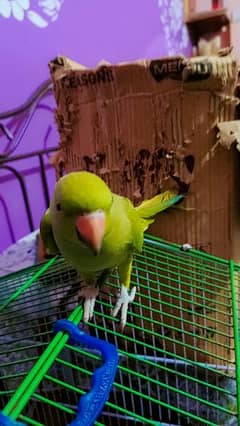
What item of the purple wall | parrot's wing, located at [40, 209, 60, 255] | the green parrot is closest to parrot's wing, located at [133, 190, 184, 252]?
the green parrot

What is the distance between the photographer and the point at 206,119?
0.68 metres

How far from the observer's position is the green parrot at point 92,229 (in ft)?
1.42

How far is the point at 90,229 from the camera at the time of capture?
0.43 metres

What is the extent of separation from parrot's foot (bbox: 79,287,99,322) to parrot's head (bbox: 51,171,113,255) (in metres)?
0.15

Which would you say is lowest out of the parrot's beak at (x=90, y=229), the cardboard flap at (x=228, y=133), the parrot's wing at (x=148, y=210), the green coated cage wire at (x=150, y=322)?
the green coated cage wire at (x=150, y=322)

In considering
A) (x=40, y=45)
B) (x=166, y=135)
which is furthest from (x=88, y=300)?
(x=40, y=45)

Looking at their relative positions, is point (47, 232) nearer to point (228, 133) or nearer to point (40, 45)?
point (228, 133)

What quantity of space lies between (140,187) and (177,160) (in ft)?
0.29

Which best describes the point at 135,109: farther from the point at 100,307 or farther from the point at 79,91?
the point at 100,307

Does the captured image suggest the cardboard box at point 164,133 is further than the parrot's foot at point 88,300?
Yes

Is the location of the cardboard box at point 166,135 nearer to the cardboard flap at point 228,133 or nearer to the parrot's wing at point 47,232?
the cardboard flap at point 228,133

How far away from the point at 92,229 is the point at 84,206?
25 millimetres

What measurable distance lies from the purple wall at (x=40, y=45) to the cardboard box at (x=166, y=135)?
0.35m

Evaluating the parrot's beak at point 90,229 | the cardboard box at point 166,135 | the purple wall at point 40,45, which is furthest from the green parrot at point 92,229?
the purple wall at point 40,45
